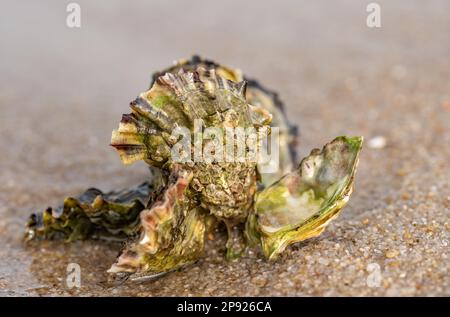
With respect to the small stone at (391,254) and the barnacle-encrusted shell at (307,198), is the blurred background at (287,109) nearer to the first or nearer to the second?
the small stone at (391,254)

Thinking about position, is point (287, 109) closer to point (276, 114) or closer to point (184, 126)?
point (276, 114)

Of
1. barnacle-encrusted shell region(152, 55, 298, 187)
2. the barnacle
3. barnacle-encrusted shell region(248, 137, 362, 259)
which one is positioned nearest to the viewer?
the barnacle

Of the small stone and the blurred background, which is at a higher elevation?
the blurred background

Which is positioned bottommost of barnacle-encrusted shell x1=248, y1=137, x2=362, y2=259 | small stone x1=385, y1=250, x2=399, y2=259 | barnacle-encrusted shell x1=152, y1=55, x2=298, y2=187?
small stone x1=385, y1=250, x2=399, y2=259

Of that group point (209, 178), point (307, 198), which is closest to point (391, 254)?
point (307, 198)

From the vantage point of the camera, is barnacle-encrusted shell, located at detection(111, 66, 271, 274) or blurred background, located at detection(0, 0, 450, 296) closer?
barnacle-encrusted shell, located at detection(111, 66, 271, 274)

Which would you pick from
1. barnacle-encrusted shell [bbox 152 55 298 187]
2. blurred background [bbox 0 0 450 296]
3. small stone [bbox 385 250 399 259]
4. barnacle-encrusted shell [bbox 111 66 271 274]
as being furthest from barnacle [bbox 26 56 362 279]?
barnacle-encrusted shell [bbox 152 55 298 187]

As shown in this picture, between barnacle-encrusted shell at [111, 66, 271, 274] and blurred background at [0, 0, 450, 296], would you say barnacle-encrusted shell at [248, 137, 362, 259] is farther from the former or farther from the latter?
barnacle-encrusted shell at [111, 66, 271, 274]

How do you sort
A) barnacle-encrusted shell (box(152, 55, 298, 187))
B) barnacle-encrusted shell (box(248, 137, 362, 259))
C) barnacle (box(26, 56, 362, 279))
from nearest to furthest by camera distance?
barnacle (box(26, 56, 362, 279)), barnacle-encrusted shell (box(248, 137, 362, 259)), barnacle-encrusted shell (box(152, 55, 298, 187))

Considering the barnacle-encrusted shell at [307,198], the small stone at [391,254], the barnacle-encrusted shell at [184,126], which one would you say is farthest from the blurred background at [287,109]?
the barnacle-encrusted shell at [184,126]
